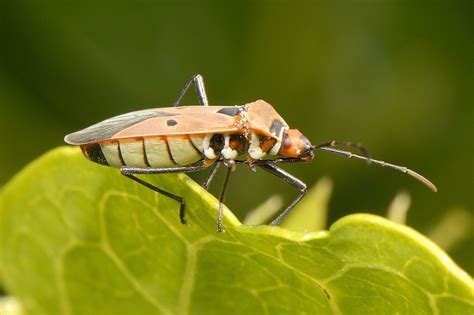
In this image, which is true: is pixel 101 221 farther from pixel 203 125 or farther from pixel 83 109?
pixel 83 109

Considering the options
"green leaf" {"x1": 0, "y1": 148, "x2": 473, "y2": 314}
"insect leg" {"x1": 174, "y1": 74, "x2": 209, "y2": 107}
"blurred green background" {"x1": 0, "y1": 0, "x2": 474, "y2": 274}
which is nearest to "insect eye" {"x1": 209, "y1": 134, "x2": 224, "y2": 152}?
"insect leg" {"x1": 174, "y1": 74, "x2": 209, "y2": 107}

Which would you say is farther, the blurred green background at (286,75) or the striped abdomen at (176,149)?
the blurred green background at (286,75)

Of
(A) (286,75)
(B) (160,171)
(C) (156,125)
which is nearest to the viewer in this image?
(B) (160,171)

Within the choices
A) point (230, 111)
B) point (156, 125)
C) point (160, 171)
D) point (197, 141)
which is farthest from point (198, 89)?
point (160, 171)

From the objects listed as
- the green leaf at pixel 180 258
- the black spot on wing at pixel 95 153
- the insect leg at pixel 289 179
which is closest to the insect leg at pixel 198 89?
the insect leg at pixel 289 179

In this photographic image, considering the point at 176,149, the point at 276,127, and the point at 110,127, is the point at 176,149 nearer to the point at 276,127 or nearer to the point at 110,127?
the point at 110,127

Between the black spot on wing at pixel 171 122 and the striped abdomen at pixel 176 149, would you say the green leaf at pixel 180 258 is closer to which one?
the striped abdomen at pixel 176 149
